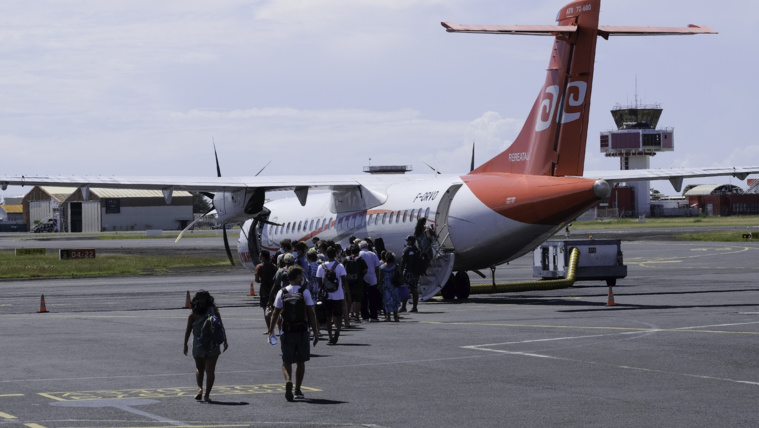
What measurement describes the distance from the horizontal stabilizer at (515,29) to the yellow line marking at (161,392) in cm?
1438

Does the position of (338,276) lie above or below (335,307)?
above

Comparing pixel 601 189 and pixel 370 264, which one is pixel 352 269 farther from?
pixel 601 189

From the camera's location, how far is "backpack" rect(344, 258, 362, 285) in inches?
964

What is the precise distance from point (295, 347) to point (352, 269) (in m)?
9.80

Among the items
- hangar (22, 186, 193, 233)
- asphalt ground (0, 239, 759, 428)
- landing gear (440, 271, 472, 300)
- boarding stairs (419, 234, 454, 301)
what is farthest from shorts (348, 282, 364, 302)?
hangar (22, 186, 193, 233)

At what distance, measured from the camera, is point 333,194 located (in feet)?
122

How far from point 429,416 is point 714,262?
138 ft

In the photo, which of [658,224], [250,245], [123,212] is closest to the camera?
[250,245]

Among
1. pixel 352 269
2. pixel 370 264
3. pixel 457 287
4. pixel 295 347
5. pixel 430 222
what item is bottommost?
pixel 295 347

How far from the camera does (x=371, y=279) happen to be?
25453 mm

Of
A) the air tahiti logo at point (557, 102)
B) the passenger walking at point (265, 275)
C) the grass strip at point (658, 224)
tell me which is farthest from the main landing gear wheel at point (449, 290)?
the grass strip at point (658, 224)

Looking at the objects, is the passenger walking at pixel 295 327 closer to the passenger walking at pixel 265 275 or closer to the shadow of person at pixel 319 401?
the shadow of person at pixel 319 401

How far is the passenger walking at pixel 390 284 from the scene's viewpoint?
25.5 metres

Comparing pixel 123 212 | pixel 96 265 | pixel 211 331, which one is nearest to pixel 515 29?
pixel 211 331
